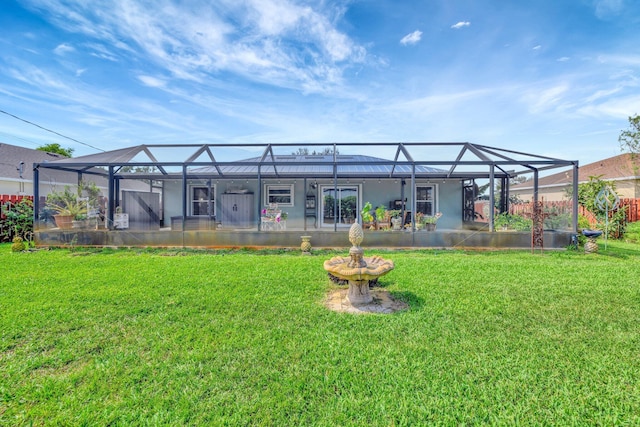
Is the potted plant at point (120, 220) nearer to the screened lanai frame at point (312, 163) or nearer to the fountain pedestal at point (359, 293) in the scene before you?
the screened lanai frame at point (312, 163)

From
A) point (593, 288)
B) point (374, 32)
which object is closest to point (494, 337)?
point (593, 288)

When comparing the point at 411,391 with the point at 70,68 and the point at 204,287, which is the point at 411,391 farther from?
the point at 70,68

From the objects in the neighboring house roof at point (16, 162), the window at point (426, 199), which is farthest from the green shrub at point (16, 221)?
the window at point (426, 199)

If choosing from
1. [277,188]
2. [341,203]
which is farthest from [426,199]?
[277,188]

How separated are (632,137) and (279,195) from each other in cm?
1837

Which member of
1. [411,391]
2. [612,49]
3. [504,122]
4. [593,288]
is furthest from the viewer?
[504,122]

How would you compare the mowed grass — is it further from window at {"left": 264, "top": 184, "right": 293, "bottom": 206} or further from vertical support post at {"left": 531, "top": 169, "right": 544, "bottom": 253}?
window at {"left": 264, "top": 184, "right": 293, "bottom": 206}

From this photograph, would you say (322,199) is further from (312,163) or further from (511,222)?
(511,222)

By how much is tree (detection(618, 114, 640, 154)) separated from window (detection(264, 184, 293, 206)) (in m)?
17.5

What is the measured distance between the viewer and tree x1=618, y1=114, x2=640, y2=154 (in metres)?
14.5

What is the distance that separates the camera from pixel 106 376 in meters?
2.38

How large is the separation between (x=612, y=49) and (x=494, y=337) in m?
12.4

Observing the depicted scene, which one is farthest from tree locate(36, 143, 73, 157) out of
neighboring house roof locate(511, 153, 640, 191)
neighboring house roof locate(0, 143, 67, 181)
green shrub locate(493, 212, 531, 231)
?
neighboring house roof locate(511, 153, 640, 191)

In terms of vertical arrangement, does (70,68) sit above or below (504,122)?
above
